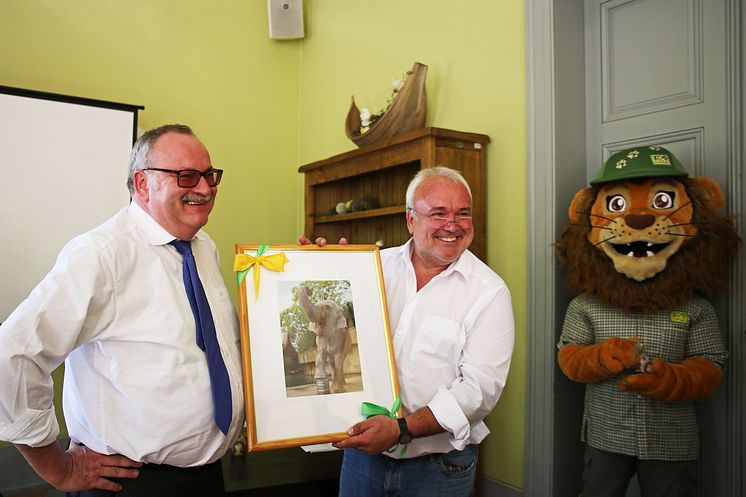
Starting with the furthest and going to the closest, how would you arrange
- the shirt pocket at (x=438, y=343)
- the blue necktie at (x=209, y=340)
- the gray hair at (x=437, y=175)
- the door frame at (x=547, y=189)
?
1. the door frame at (x=547, y=189)
2. the gray hair at (x=437, y=175)
3. the shirt pocket at (x=438, y=343)
4. the blue necktie at (x=209, y=340)

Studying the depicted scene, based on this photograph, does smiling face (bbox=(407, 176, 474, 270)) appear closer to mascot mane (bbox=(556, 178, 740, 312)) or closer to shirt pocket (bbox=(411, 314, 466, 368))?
shirt pocket (bbox=(411, 314, 466, 368))

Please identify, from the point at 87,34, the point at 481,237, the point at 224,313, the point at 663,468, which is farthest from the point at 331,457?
the point at 87,34

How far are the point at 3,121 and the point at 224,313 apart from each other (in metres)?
2.38

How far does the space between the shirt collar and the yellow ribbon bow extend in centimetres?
17

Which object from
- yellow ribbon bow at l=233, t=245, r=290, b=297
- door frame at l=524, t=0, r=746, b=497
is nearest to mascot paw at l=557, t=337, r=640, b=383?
door frame at l=524, t=0, r=746, b=497

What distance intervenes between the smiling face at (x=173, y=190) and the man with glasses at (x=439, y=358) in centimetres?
34

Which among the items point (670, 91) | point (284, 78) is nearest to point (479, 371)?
point (670, 91)

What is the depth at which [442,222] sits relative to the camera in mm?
1651

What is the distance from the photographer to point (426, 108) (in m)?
2.93

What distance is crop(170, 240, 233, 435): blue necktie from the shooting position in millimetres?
1291

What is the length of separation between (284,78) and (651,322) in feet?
10.6

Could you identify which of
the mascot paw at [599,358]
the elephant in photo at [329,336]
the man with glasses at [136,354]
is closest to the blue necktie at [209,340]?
the man with glasses at [136,354]

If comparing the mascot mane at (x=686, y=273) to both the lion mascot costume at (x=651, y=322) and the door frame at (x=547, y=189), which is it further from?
the door frame at (x=547, y=189)

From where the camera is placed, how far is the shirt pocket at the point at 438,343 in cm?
157
